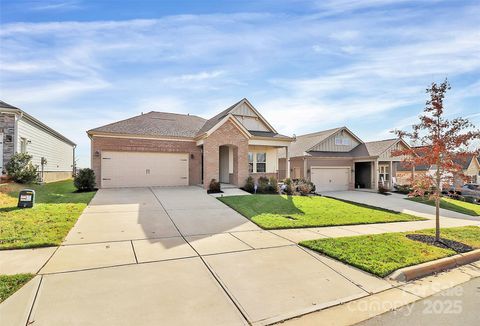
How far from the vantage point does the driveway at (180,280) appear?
3.45 meters

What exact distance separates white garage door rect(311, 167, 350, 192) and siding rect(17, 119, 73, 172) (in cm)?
2079

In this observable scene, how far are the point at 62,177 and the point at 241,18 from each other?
25635 millimetres

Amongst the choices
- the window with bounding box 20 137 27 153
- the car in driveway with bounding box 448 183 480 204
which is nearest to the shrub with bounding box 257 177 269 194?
the window with bounding box 20 137 27 153

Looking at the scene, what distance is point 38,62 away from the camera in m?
9.55

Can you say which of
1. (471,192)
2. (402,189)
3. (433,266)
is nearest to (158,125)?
(433,266)

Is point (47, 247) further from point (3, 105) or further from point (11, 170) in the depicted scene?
point (3, 105)

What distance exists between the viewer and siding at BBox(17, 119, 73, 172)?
1711 centimetres

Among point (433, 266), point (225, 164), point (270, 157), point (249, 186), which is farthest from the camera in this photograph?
point (270, 157)

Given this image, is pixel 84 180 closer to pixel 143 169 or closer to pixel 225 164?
pixel 143 169

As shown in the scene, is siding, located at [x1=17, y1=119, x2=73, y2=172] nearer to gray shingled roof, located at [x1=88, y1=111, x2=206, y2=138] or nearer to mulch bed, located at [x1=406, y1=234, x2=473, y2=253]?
gray shingled roof, located at [x1=88, y1=111, x2=206, y2=138]

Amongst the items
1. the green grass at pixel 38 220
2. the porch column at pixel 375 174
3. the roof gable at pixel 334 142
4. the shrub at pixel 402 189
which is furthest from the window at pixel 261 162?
the green grass at pixel 38 220

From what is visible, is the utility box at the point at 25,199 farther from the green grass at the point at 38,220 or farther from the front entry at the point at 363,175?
the front entry at the point at 363,175

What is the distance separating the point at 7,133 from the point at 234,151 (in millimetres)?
13288

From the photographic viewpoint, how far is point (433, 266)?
5457 mm
